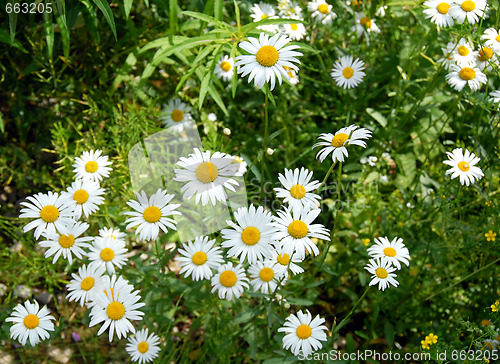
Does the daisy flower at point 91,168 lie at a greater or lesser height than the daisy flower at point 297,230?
greater

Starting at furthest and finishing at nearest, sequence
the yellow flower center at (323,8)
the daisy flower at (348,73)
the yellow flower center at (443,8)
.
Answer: the yellow flower center at (323,8) < the daisy flower at (348,73) < the yellow flower center at (443,8)

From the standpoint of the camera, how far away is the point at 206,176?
1670 mm

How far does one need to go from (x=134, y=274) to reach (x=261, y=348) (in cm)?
68

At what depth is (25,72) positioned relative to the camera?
2568mm

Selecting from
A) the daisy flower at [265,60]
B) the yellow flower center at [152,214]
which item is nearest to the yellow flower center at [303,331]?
the yellow flower center at [152,214]

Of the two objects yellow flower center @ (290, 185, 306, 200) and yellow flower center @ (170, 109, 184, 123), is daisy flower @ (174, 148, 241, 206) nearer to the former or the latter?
yellow flower center @ (290, 185, 306, 200)

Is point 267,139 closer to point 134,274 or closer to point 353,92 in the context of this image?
point 134,274

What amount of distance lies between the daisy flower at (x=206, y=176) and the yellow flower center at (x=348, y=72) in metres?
1.01

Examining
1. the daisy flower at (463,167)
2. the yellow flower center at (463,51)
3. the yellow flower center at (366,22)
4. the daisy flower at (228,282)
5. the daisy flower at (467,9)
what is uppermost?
the yellow flower center at (366,22)

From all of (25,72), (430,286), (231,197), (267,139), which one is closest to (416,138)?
(430,286)

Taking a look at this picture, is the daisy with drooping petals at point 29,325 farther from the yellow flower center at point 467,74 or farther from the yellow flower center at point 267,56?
the yellow flower center at point 467,74

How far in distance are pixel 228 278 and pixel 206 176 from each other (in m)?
0.41

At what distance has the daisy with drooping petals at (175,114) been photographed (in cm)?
269

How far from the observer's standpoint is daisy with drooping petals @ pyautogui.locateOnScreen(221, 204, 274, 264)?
156 centimetres
